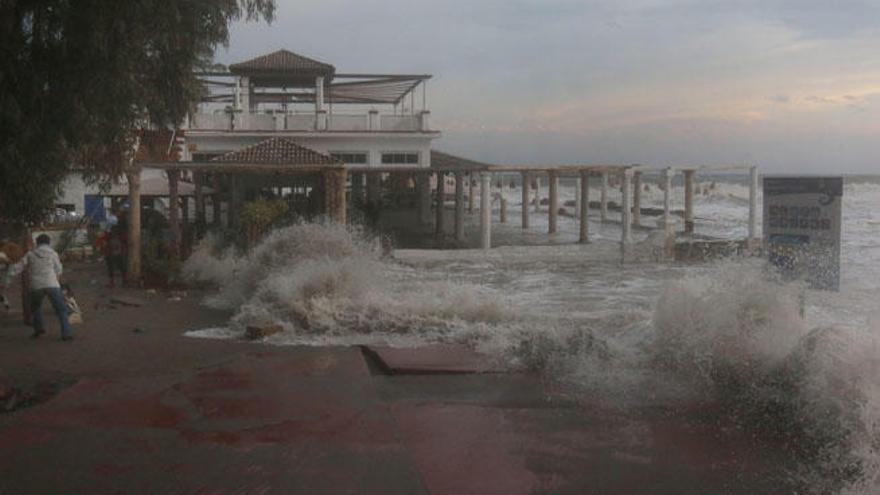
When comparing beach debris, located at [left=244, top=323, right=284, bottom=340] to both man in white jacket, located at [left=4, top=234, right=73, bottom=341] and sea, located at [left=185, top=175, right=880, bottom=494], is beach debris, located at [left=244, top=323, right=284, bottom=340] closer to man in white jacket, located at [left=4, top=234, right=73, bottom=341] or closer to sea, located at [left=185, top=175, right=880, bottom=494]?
sea, located at [left=185, top=175, right=880, bottom=494]

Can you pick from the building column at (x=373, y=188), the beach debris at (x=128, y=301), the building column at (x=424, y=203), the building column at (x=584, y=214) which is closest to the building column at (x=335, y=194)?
the beach debris at (x=128, y=301)

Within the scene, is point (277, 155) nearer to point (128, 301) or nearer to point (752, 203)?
point (128, 301)

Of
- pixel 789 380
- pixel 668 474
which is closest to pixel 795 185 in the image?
pixel 789 380

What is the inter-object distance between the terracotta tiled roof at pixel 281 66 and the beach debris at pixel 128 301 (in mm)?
16878

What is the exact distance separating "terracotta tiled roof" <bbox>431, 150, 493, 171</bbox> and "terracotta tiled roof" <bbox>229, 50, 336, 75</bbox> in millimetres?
5134

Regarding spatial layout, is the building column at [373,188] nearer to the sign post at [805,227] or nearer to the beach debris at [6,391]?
the sign post at [805,227]

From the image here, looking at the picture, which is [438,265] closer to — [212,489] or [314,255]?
[314,255]

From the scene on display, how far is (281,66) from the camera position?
103 ft

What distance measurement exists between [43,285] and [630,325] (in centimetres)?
770

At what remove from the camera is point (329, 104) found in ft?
121

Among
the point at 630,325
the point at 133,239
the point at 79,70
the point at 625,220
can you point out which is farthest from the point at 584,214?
the point at 79,70

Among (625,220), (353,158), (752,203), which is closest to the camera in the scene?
(625,220)

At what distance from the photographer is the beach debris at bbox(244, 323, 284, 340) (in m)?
11.2

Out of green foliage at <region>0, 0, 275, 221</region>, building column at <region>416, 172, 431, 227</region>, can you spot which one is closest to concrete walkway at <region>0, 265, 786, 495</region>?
green foliage at <region>0, 0, 275, 221</region>
